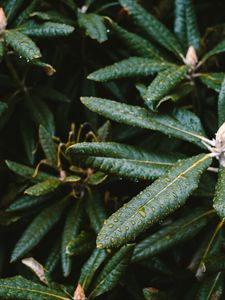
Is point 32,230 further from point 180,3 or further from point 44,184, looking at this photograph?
point 180,3

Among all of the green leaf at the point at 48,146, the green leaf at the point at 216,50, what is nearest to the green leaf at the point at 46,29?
the green leaf at the point at 48,146

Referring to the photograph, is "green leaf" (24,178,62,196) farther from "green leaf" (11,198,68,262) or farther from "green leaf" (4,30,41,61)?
"green leaf" (4,30,41,61)

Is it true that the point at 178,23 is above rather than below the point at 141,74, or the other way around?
above

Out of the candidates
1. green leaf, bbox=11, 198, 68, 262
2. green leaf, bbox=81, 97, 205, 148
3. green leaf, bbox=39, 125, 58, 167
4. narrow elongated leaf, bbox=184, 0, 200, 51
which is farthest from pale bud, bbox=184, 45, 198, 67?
green leaf, bbox=11, 198, 68, 262

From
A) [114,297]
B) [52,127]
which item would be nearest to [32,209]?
[52,127]

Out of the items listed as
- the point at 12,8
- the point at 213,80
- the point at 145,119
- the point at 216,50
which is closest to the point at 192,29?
the point at 216,50

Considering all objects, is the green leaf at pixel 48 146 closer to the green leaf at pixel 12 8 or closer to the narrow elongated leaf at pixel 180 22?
the green leaf at pixel 12 8
